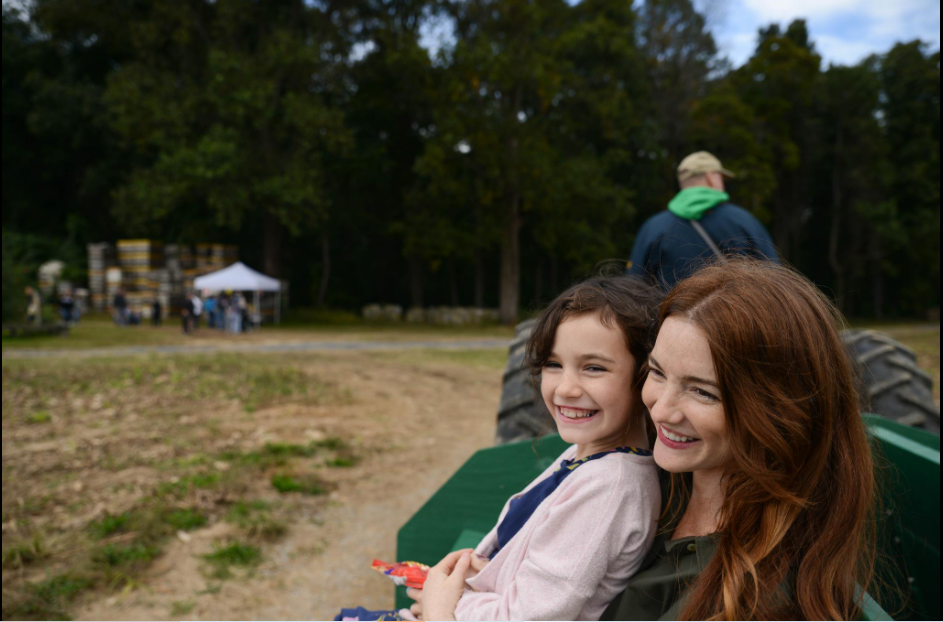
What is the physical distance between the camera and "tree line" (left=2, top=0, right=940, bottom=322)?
2039cm

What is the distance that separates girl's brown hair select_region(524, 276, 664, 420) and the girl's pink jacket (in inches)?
8.0

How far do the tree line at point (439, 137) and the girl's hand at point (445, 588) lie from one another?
15.4 metres

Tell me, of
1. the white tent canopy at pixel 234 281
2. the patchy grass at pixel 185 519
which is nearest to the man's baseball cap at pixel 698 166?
the patchy grass at pixel 185 519

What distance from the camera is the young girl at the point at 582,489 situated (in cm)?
131

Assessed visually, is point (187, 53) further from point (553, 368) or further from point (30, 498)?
point (553, 368)

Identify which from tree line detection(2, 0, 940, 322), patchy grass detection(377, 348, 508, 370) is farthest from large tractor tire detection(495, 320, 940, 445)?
tree line detection(2, 0, 940, 322)

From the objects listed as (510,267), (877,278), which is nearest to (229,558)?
(510,267)

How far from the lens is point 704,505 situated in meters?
1.29

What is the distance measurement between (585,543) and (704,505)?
233 millimetres

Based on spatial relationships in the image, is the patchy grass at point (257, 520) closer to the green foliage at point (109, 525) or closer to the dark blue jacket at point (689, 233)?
the green foliage at point (109, 525)

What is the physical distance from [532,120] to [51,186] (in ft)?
63.4

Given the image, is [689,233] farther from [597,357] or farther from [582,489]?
[582,489]

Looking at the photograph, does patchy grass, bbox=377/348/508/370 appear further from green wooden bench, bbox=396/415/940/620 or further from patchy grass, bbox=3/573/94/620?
green wooden bench, bbox=396/415/940/620

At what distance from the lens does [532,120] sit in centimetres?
2248
